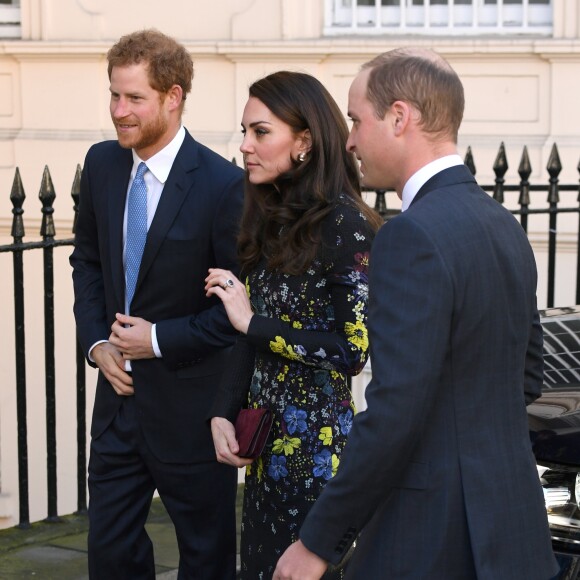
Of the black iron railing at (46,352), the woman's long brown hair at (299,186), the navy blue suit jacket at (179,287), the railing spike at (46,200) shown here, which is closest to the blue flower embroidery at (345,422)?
the woman's long brown hair at (299,186)

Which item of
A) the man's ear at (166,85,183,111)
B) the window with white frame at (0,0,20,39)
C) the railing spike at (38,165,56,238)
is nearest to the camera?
the man's ear at (166,85,183,111)

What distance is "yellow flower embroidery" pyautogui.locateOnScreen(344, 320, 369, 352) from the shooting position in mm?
3248

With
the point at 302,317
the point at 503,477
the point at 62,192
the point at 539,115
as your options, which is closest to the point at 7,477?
the point at 62,192

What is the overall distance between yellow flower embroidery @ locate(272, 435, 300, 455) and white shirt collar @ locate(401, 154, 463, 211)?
0.91m

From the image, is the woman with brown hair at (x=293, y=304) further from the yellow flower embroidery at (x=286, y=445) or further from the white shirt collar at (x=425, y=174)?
the white shirt collar at (x=425, y=174)

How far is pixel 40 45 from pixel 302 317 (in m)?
7.51

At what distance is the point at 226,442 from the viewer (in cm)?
333

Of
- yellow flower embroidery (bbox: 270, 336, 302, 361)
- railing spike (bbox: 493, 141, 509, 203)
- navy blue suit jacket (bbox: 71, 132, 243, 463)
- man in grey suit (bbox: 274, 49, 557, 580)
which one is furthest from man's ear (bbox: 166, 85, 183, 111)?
railing spike (bbox: 493, 141, 509, 203)

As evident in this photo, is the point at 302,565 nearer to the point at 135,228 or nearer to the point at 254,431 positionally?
Answer: the point at 254,431

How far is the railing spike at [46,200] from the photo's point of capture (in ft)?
16.8

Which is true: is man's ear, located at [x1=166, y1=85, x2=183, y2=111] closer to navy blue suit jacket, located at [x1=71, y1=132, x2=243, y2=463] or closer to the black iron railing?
navy blue suit jacket, located at [x1=71, y1=132, x2=243, y2=463]

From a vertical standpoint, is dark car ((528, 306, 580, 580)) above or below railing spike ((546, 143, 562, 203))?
below

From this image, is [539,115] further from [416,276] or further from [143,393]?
[416,276]

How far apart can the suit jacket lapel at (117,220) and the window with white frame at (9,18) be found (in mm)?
7236
